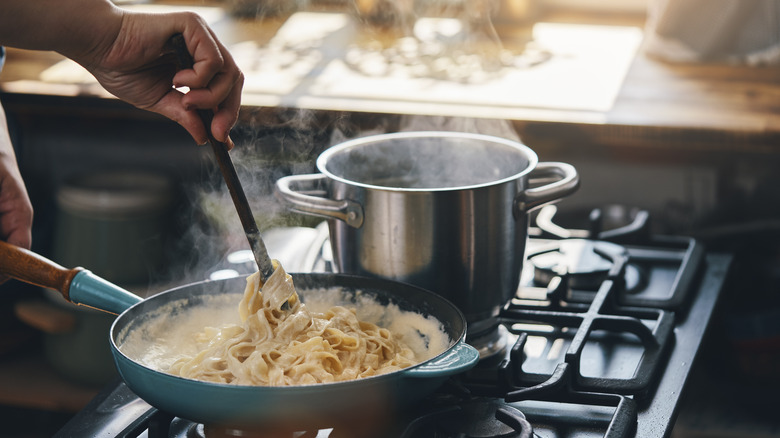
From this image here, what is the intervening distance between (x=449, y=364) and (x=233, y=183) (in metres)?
0.38

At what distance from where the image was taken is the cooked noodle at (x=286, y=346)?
1079 mm

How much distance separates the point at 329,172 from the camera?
1.33 meters

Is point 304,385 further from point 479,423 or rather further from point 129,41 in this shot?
point 129,41

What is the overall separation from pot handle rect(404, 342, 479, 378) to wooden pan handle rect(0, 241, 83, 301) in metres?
0.50

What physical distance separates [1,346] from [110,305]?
1.90 m

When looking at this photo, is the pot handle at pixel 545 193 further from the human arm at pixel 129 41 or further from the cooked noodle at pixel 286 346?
the human arm at pixel 129 41

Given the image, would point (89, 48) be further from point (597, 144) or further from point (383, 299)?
point (597, 144)

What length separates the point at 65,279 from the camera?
1.13 m

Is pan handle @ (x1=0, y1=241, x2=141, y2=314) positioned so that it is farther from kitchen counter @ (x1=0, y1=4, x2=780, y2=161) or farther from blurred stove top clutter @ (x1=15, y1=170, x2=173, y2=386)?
blurred stove top clutter @ (x1=15, y1=170, x2=173, y2=386)

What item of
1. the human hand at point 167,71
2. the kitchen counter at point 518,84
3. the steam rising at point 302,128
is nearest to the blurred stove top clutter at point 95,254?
the steam rising at point 302,128

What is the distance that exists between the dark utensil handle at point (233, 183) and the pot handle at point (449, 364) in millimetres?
315

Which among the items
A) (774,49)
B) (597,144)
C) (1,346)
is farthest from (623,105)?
(1,346)

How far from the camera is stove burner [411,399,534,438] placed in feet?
3.44

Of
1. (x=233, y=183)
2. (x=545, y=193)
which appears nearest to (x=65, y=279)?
(x=233, y=183)
